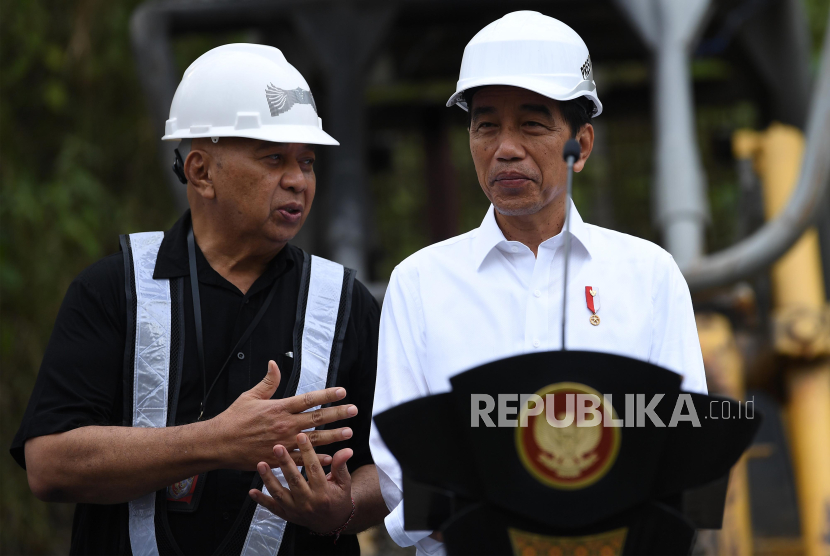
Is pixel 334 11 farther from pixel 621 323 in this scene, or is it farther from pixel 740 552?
pixel 621 323

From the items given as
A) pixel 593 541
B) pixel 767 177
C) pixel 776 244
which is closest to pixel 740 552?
pixel 776 244

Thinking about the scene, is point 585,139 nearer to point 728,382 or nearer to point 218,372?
point 218,372

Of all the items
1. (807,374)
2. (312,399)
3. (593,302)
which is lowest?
(807,374)

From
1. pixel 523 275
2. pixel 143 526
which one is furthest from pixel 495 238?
pixel 143 526

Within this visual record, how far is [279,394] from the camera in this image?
2881 millimetres

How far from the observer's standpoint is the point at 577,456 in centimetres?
191

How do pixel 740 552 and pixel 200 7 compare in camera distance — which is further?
pixel 200 7

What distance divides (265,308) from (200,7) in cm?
518

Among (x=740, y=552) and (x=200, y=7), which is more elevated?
(x=200, y=7)

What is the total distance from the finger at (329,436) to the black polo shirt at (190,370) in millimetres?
253

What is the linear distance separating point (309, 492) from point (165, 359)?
542 mm

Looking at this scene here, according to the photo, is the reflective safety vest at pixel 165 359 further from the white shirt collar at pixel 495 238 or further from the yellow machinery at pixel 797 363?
the yellow machinery at pixel 797 363

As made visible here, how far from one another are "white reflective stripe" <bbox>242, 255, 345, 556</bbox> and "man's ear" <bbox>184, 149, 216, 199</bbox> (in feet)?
1.21

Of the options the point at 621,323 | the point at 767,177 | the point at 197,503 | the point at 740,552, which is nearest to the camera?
the point at 621,323
